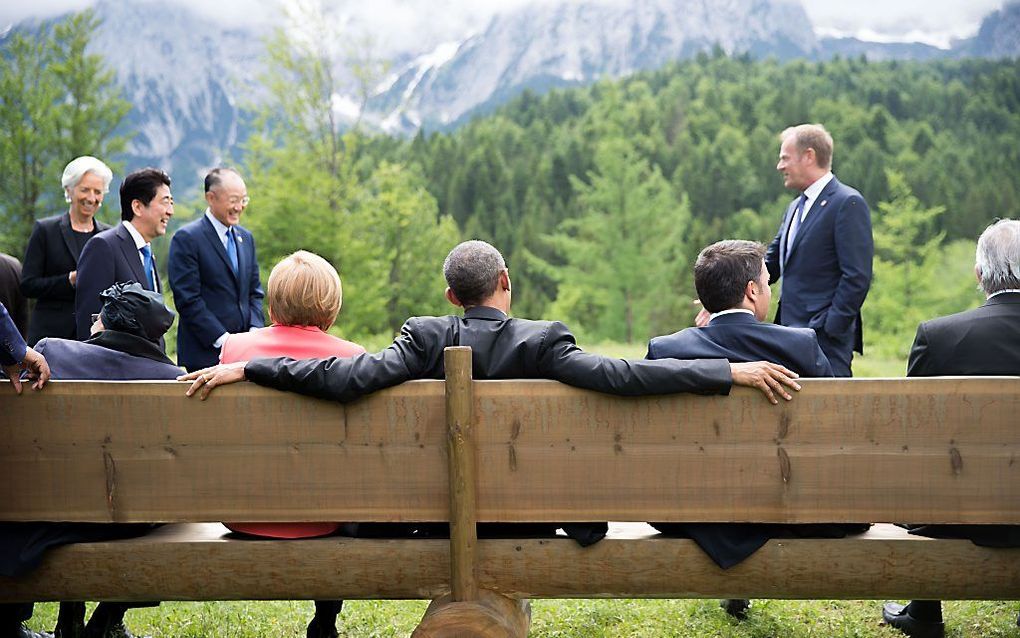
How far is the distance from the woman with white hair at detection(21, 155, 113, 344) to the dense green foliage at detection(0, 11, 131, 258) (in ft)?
79.1

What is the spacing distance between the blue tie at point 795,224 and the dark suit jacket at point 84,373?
339 cm

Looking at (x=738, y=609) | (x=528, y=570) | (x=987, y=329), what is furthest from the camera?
(x=738, y=609)

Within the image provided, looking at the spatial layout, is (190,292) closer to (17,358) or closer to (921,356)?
(17,358)

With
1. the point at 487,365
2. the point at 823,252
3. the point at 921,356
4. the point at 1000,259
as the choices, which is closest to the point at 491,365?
the point at 487,365

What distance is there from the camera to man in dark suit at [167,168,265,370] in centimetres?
572

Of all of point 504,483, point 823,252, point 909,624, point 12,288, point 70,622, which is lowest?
point 909,624

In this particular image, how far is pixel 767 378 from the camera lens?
8.96 ft

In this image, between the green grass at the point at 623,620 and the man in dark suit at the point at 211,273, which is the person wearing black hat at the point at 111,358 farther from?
the man in dark suit at the point at 211,273

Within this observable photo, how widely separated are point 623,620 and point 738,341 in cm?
173

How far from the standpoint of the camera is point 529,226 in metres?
64.8

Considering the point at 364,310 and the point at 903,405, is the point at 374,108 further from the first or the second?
the point at 903,405

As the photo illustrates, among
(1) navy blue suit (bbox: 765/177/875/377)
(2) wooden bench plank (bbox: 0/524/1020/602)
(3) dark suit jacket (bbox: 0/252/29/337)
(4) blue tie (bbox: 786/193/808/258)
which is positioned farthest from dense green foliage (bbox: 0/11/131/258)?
(2) wooden bench plank (bbox: 0/524/1020/602)

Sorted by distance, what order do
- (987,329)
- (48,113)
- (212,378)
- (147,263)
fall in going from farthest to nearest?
(48,113) < (147,263) < (987,329) < (212,378)

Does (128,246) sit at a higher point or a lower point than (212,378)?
higher
